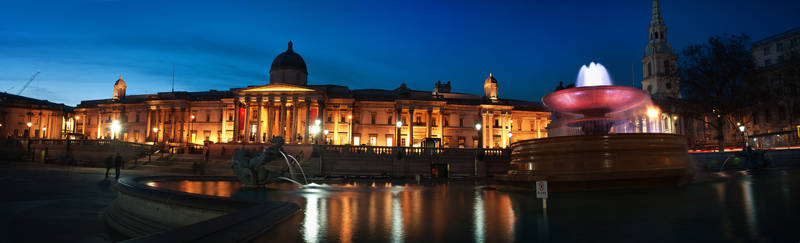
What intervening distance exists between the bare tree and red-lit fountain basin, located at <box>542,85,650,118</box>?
90.5ft

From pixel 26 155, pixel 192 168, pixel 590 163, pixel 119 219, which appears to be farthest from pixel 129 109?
pixel 590 163

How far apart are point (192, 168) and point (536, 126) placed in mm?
43876

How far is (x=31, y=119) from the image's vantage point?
221 ft

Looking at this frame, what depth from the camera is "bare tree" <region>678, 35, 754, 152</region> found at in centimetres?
3447

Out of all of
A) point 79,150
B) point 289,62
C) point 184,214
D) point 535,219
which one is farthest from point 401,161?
point 79,150

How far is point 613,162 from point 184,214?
9.45 metres

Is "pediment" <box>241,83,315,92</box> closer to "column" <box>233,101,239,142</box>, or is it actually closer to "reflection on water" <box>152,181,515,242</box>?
"column" <box>233,101,239,142</box>

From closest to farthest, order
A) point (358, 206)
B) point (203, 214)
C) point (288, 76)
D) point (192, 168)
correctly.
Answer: point (203, 214) < point (358, 206) < point (192, 168) < point (288, 76)

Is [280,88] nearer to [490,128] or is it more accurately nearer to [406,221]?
[490,128]

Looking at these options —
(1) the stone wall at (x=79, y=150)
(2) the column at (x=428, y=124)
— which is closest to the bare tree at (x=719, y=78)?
(2) the column at (x=428, y=124)

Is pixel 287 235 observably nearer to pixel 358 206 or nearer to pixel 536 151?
pixel 358 206

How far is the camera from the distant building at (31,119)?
213 feet

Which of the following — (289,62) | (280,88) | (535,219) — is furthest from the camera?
(289,62)

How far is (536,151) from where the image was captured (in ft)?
37.2
